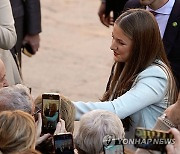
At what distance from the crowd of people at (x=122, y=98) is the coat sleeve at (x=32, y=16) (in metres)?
0.38

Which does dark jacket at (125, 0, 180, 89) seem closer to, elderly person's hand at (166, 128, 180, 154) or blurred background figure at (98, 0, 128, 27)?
blurred background figure at (98, 0, 128, 27)

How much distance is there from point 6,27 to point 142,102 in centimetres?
129

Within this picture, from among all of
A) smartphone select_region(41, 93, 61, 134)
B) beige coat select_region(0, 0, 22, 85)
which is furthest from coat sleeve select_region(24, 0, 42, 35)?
smartphone select_region(41, 93, 61, 134)

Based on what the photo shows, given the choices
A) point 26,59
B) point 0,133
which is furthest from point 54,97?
point 26,59

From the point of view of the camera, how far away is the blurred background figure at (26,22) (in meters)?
5.63

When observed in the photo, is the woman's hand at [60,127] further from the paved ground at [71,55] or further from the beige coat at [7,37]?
the paved ground at [71,55]

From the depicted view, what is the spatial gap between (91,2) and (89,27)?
156 centimetres

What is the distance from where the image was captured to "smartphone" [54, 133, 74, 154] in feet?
10.4

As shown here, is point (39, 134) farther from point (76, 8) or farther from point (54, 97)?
point (76, 8)

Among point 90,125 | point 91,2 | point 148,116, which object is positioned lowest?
point 91,2

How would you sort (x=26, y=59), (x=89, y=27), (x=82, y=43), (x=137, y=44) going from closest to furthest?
(x=137, y=44) < (x=26, y=59) < (x=82, y=43) < (x=89, y=27)

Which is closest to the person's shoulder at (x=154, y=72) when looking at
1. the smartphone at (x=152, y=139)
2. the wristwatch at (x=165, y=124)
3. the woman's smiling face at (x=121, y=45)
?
the woman's smiling face at (x=121, y=45)

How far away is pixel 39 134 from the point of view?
346 centimetres

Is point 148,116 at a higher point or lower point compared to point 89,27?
higher
